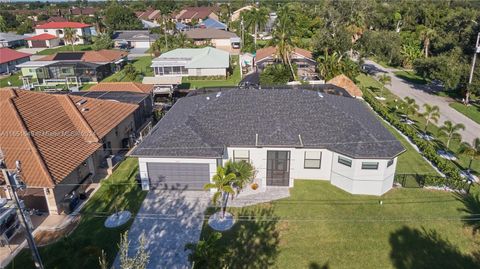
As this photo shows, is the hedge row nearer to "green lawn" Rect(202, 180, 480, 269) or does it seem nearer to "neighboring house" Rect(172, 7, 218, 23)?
"green lawn" Rect(202, 180, 480, 269)

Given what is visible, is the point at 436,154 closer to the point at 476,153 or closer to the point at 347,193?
the point at 476,153

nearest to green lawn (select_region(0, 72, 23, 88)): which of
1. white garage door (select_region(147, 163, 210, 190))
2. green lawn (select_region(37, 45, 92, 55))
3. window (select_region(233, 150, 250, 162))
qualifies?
green lawn (select_region(37, 45, 92, 55))

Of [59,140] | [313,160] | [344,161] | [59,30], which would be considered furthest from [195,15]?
[344,161]

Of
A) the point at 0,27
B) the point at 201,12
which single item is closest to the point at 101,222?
the point at 0,27

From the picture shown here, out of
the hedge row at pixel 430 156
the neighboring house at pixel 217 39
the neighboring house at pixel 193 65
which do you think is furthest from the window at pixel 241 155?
the neighboring house at pixel 217 39

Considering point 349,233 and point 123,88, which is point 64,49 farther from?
point 349,233

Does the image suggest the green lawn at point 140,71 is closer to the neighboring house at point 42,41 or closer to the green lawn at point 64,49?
the green lawn at point 64,49
